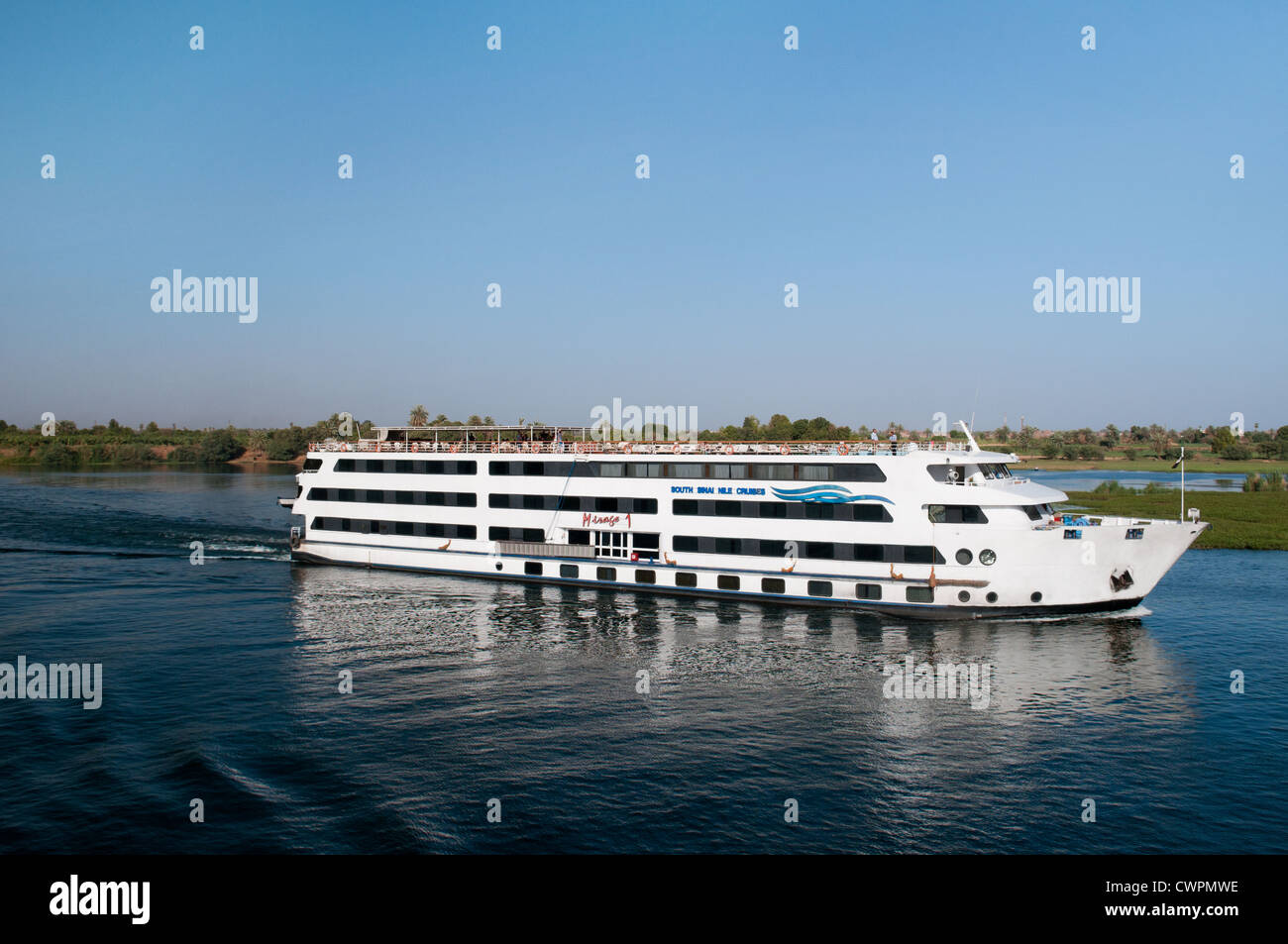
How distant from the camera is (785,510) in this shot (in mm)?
44562

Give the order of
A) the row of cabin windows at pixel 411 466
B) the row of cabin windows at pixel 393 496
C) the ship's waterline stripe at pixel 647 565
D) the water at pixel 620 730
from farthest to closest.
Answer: the row of cabin windows at pixel 393 496 < the row of cabin windows at pixel 411 466 < the ship's waterline stripe at pixel 647 565 < the water at pixel 620 730

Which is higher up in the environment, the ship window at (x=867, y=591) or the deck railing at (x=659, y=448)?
the deck railing at (x=659, y=448)

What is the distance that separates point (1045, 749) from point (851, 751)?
5979mm

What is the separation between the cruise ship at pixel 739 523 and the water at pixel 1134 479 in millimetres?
92598

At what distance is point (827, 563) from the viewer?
43344mm

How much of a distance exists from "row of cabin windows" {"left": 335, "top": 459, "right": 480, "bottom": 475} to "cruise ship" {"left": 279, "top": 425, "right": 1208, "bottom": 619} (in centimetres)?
10

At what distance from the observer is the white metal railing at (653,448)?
44438mm

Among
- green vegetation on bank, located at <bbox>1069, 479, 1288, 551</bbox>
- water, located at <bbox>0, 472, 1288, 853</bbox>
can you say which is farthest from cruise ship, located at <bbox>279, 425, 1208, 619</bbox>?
green vegetation on bank, located at <bbox>1069, 479, 1288, 551</bbox>

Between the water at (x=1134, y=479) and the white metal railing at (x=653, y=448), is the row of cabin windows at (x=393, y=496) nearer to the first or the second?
the white metal railing at (x=653, y=448)

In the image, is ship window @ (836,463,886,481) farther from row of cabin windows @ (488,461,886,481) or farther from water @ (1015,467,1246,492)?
water @ (1015,467,1246,492)

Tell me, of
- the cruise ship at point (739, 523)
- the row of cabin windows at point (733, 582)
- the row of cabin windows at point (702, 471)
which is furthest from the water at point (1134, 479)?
the row of cabin windows at point (733, 582)
